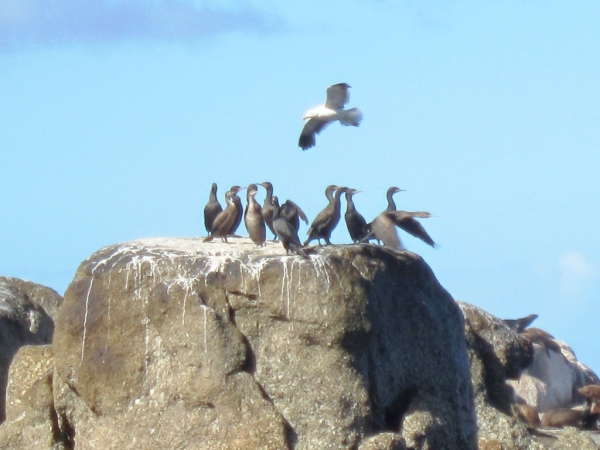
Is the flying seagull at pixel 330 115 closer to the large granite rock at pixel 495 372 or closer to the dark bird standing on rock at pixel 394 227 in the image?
the dark bird standing on rock at pixel 394 227

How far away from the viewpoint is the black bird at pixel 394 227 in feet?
60.6

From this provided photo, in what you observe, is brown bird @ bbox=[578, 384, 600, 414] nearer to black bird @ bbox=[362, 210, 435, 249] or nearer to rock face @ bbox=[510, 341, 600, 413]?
rock face @ bbox=[510, 341, 600, 413]

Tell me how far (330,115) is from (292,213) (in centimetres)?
430

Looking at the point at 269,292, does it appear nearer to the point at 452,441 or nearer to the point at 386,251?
the point at 386,251

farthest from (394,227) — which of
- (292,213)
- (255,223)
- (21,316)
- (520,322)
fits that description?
(520,322)

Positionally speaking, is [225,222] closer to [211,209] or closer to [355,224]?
[355,224]

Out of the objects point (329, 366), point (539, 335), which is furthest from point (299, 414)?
point (539, 335)

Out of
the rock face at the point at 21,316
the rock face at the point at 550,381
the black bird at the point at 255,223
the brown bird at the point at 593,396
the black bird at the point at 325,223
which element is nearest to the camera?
the black bird at the point at 255,223

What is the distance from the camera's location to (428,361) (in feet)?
55.1

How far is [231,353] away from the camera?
601 inches

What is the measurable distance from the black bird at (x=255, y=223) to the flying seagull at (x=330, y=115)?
14.5 feet

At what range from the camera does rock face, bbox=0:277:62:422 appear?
Answer: 20.2 meters

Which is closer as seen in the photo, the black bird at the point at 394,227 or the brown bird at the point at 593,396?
the black bird at the point at 394,227

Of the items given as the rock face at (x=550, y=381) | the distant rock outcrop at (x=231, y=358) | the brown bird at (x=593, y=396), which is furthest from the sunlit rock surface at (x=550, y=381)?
the distant rock outcrop at (x=231, y=358)
